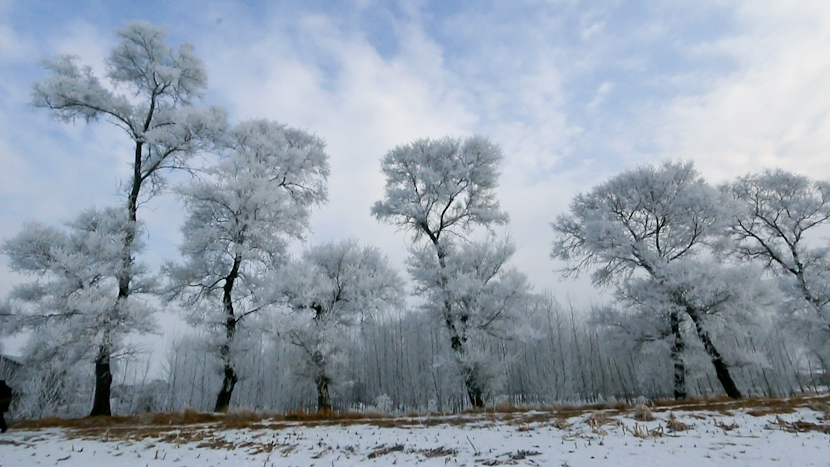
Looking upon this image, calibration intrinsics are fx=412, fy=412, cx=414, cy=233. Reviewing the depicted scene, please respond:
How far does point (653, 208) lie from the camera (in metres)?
17.5

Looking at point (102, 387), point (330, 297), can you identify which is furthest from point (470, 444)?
point (102, 387)

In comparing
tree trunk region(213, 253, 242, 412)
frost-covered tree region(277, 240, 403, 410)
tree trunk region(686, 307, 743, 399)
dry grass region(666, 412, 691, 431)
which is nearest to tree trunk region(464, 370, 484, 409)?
frost-covered tree region(277, 240, 403, 410)

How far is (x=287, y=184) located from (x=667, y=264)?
16497 millimetres

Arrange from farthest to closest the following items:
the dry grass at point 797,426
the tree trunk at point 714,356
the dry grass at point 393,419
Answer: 1. the tree trunk at point 714,356
2. the dry grass at point 393,419
3. the dry grass at point 797,426

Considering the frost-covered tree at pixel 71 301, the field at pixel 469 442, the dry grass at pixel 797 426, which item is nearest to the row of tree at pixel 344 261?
the frost-covered tree at pixel 71 301

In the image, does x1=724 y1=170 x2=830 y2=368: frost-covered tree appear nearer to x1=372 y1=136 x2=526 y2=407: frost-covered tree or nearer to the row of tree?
the row of tree

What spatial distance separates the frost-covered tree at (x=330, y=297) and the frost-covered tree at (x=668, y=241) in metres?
9.00

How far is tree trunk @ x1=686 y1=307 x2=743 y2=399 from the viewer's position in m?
15.5

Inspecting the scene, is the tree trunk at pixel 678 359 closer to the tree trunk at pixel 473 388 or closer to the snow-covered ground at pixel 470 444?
the snow-covered ground at pixel 470 444

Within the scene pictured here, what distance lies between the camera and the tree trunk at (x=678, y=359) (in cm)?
1598

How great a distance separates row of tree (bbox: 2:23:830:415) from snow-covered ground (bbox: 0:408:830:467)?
446cm

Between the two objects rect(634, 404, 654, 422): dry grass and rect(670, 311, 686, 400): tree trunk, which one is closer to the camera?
rect(634, 404, 654, 422): dry grass

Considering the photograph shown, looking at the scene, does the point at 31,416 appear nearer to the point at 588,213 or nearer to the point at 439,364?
the point at 439,364

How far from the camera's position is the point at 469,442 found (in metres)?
7.63
